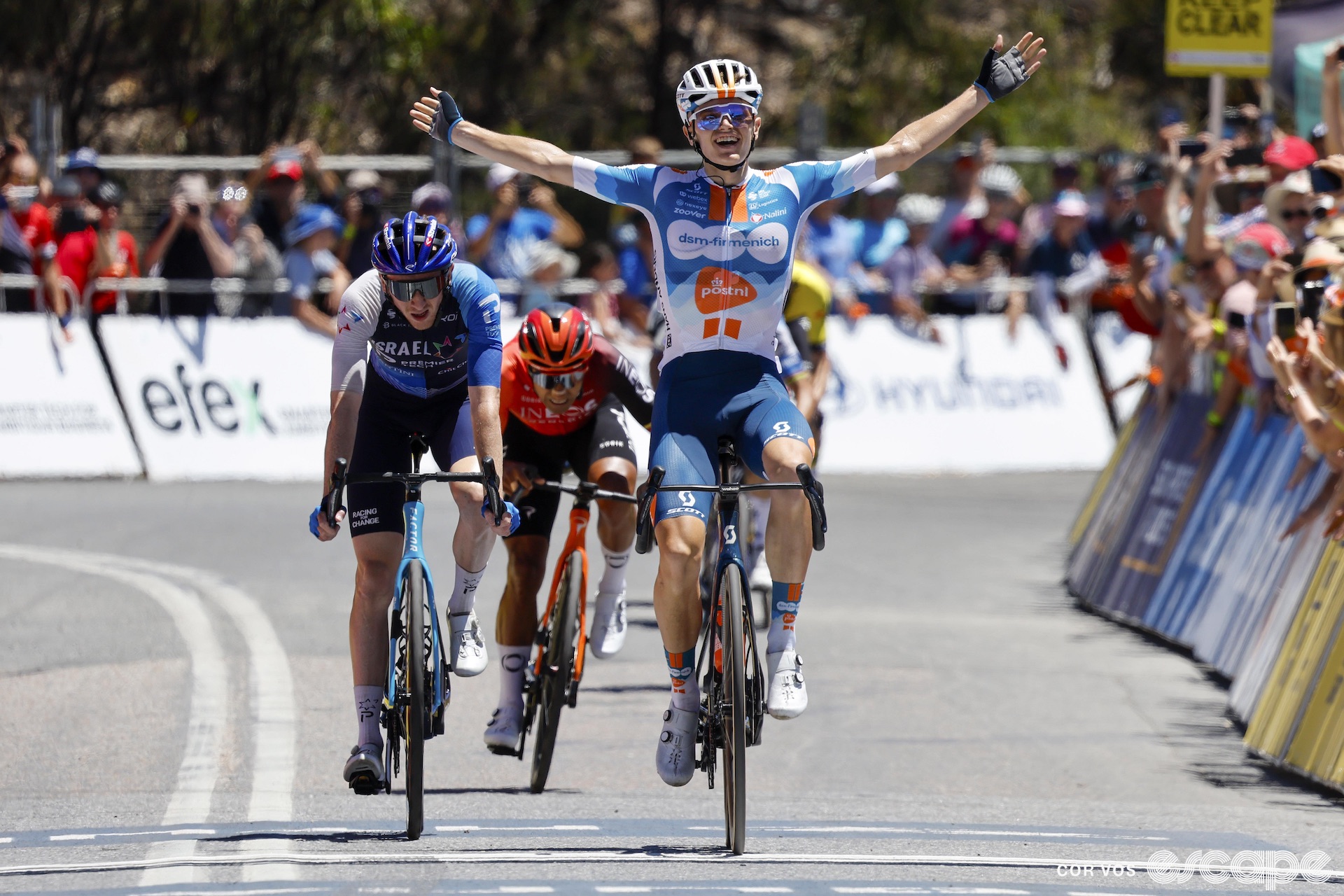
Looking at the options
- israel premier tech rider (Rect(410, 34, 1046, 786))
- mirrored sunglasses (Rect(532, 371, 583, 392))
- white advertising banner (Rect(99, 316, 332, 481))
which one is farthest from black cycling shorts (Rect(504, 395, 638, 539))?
white advertising banner (Rect(99, 316, 332, 481))

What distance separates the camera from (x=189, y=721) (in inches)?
354

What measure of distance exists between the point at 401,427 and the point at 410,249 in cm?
80

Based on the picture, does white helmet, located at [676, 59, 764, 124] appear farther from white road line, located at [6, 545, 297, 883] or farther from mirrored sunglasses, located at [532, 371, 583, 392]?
white road line, located at [6, 545, 297, 883]

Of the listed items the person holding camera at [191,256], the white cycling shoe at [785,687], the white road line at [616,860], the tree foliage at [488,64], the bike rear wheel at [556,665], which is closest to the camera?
the white road line at [616,860]

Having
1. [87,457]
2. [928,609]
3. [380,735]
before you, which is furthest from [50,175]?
[380,735]

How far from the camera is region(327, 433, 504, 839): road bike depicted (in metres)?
6.76

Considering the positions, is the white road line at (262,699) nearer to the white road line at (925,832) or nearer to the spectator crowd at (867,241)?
the white road line at (925,832)

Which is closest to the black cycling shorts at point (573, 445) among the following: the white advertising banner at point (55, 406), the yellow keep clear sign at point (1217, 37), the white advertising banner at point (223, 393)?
the yellow keep clear sign at point (1217, 37)

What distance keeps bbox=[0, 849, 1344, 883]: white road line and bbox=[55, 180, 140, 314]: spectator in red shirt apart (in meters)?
11.5

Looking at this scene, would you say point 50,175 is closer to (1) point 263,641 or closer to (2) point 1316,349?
(1) point 263,641

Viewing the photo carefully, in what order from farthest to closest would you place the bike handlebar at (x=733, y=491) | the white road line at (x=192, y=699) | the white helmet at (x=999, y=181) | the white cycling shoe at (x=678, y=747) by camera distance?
the white helmet at (x=999, y=181), the white cycling shoe at (x=678, y=747), the bike handlebar at (x=733, y=491), the white road line at (x=192, y=699)

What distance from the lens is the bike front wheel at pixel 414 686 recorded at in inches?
264

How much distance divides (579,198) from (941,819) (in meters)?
19.4

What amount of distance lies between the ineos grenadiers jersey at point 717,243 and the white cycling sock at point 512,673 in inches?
71.2
